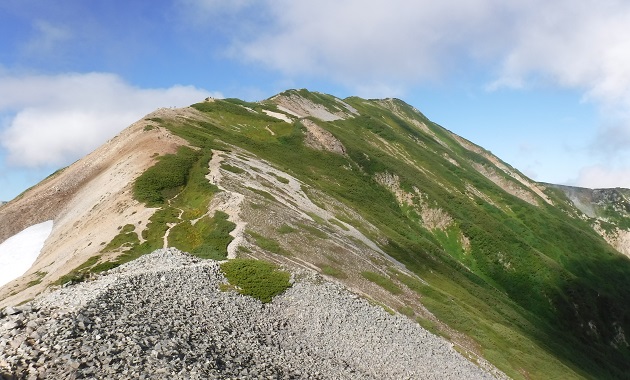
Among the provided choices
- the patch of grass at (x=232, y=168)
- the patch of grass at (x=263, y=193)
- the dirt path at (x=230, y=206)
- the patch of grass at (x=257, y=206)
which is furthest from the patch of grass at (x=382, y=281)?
the patch of grass at (x=232, y=168)

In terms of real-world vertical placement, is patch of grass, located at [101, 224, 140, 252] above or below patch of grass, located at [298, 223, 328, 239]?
below

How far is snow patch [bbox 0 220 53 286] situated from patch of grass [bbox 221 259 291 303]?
37545 millimetres

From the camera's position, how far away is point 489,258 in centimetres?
10875

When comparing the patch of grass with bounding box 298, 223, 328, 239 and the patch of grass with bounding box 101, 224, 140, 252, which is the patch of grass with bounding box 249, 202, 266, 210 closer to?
the patch of grass with bounding box 298, 223, 328, 239

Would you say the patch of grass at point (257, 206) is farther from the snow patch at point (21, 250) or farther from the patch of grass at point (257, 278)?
the snow patch at point (21, 250)

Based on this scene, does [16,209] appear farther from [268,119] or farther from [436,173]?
[436,173]

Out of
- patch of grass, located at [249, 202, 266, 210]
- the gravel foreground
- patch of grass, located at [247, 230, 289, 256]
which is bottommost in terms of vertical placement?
the gravel foreground

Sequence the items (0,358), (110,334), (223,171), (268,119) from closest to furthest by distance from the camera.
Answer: (0,358) < (110,334) < (223,171) < (268,119)

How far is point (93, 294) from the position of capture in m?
27.6

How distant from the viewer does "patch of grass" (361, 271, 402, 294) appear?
52156mm

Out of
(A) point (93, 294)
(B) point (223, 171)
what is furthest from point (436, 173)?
(A) point (93, 294)

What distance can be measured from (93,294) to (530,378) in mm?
45960

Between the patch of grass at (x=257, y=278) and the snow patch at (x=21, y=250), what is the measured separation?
1478 inches

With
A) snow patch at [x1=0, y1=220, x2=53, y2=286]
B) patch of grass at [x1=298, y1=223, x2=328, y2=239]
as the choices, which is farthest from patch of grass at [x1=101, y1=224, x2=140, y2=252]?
patch of grass at [x1=298, y1=223, x2=328, y2=239]
